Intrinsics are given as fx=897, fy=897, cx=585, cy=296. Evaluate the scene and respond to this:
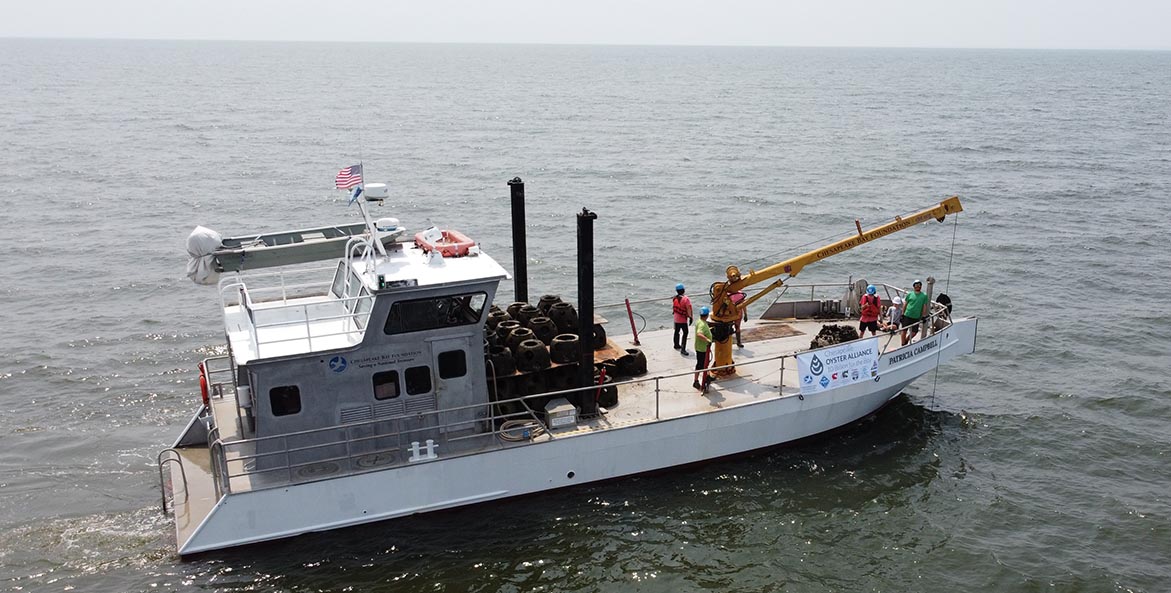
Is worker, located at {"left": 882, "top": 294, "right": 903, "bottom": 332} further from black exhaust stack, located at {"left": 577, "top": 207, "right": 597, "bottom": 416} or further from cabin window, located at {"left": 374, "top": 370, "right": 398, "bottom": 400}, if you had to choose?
cabin window, located at {"left": 374, "top": 370, "right": 398, "bottom": 400}

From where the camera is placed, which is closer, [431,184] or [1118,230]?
[1118,230]

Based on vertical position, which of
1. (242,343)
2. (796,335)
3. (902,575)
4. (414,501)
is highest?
(242,343)

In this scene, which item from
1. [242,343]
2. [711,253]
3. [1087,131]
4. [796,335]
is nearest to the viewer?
[242,343]

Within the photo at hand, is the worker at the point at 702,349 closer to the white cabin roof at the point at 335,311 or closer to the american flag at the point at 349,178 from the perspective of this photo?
the white cabin roof at the point at 335,311

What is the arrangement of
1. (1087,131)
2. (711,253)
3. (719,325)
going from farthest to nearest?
(1087,131), (711,253), (719,325)

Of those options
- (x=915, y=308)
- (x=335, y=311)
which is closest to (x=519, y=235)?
(x=335, y=311)

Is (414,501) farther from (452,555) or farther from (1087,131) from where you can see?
(1087,131)

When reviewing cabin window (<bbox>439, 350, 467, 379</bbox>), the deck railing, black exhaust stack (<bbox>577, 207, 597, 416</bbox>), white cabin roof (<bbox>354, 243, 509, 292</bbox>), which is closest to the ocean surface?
black exhaust stack (<bbox>577, 207, 597, 416</bbox>)

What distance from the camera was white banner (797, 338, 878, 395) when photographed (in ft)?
57.2

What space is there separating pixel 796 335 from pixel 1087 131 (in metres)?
62.5

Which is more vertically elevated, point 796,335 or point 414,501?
point 796,335

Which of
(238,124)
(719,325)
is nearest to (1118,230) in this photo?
(719,325)

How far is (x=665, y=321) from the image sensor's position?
2786 centimetres

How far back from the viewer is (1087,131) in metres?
70.7
